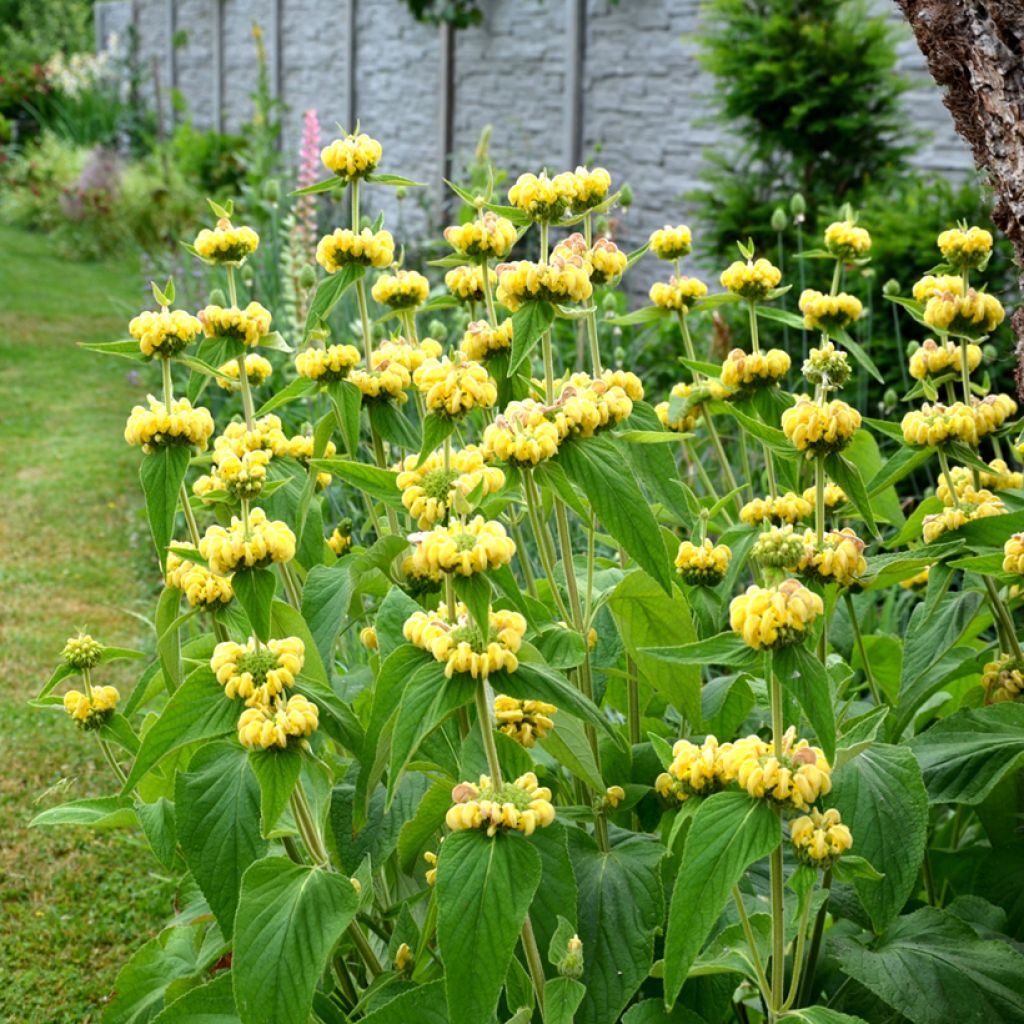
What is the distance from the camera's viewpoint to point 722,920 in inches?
70.6

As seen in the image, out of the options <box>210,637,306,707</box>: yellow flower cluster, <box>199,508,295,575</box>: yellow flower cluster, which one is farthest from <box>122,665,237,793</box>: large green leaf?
<box>199,508,295,575</box>: yellow flower cluster

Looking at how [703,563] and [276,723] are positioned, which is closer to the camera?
[276,723]

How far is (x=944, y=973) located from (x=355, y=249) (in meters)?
1.33

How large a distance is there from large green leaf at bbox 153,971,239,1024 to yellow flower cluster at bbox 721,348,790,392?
3.88 ft

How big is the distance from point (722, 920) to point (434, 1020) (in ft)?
1.47

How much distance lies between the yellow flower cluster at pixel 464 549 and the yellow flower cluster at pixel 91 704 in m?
0.95

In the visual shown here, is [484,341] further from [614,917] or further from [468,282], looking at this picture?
[614,917]

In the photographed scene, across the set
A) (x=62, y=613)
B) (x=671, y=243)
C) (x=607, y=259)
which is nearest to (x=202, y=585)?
(x=607, y=259)

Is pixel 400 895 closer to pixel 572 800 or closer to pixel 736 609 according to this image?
pixel 572 800

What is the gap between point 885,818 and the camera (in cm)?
160

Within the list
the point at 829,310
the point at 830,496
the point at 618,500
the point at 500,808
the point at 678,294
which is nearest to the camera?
the point at 500,808

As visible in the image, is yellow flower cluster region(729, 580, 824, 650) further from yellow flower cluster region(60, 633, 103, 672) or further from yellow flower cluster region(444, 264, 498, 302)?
yellow flower cluster region(60, 633, 103, 672)

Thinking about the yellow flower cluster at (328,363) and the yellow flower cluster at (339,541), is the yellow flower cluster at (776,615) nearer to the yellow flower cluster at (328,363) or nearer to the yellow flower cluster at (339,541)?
the yellow flower cluster at (328,363)

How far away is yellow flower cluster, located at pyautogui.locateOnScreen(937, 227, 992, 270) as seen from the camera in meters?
2.05
